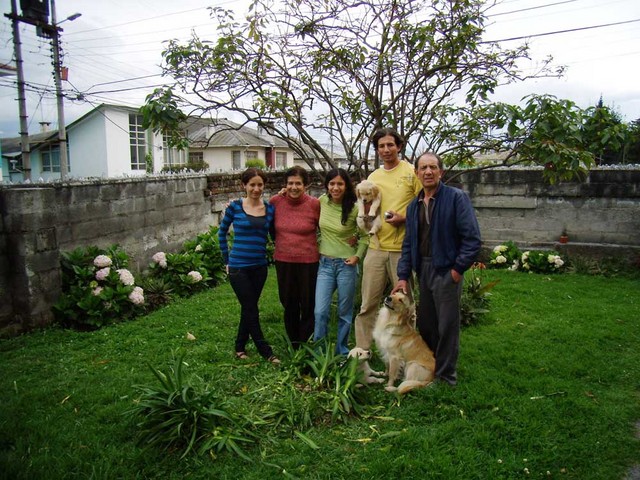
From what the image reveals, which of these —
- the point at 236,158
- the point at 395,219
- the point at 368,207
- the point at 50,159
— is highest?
the point at 236,158

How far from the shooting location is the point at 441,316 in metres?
3.85

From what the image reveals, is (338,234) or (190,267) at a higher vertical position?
(338,234)

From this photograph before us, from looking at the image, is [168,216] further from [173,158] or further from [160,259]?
[173,158]

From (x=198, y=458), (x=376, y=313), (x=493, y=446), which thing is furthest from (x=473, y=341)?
(x=198, y=458)

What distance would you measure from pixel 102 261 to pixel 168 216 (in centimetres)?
209

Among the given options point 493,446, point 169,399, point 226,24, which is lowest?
point 493,446

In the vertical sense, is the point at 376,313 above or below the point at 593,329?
above

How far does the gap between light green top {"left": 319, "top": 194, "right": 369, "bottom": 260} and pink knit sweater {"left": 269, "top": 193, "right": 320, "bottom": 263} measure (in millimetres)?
107

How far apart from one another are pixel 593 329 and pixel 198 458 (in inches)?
187

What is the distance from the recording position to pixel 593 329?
5473mm

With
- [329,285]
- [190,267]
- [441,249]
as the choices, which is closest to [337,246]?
[329,285]

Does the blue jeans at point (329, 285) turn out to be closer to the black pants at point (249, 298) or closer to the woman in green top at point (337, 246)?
the woman in green top at point (337, 246)

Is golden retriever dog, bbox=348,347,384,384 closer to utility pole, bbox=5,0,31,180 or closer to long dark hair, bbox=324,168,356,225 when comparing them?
long dark hair, bbox=324,168,356,225

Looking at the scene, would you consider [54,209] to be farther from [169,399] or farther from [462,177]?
[462,177]
